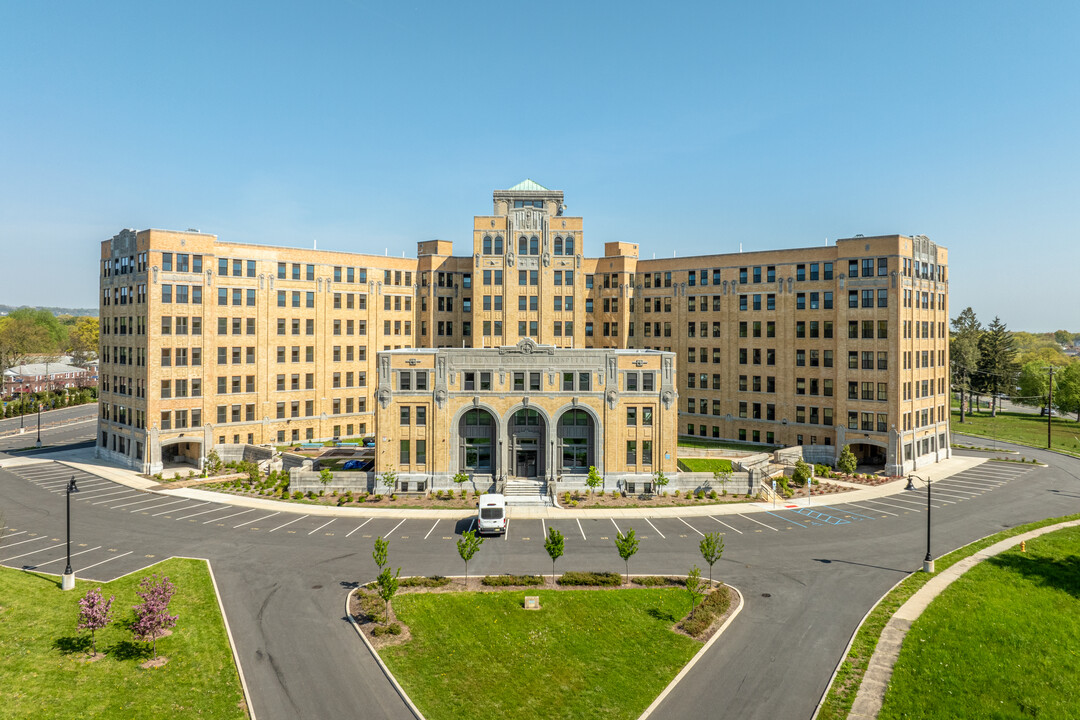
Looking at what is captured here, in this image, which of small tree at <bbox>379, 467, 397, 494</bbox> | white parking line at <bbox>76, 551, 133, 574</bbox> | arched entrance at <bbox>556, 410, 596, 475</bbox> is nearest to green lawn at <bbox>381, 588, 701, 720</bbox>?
white parking line at <bbox>76, 551, 133, 574</bbox>

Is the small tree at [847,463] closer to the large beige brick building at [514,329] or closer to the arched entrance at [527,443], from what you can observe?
the large beige brick building at [514,329]

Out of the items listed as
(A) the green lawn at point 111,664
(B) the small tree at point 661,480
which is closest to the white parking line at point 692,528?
(B) the small tree at point 661,480

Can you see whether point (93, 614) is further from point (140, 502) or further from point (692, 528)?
point (692, 528)

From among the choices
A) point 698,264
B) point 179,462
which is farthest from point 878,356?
point 179,462

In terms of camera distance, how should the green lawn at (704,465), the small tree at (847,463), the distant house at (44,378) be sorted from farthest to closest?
the distant house at (44,378)
the small tree at (847,463)
the green lawn at (704,465)

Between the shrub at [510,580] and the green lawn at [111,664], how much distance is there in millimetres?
13415

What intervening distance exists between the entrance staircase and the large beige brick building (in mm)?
1971

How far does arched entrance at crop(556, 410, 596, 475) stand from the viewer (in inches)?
2176

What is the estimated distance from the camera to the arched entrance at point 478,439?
55125 mm

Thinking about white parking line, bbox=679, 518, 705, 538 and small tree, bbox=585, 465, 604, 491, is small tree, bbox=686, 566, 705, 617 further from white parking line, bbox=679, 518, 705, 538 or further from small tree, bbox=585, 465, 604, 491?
small tree, bbox=585, 465, 604, 491

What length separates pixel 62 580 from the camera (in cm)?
3431

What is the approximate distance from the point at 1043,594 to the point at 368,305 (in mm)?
71708

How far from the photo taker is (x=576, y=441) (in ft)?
183

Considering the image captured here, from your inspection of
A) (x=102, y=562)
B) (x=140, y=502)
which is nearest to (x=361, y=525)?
(x=102, y=562)
